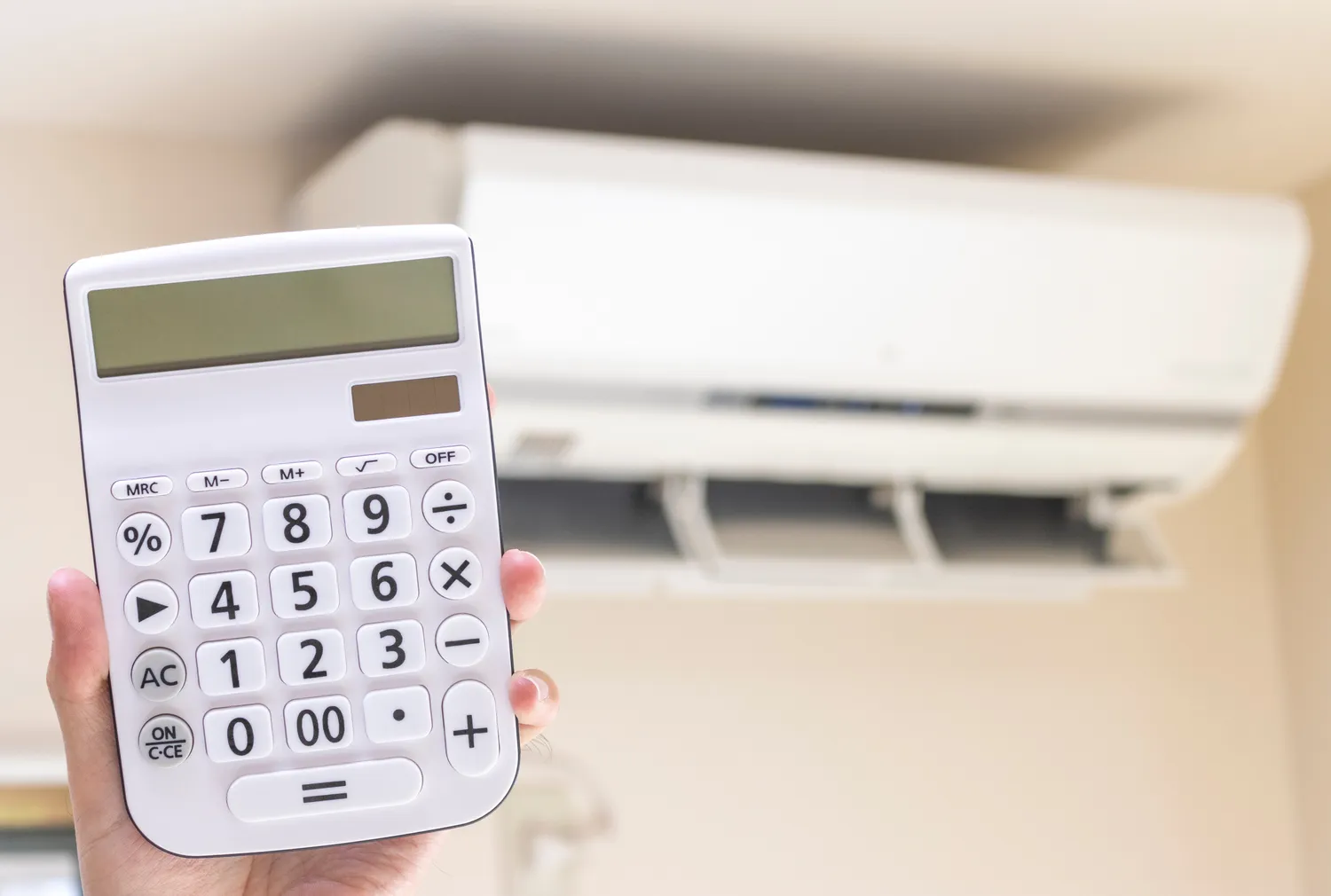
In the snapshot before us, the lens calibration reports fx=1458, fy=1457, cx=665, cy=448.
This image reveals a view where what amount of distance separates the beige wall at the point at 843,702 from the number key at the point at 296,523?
794mm

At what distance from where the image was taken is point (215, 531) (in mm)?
627

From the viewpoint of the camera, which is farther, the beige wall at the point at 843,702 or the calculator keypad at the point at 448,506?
the beige wall at the point at 843,702

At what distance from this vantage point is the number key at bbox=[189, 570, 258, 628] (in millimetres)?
622

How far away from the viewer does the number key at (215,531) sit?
63 centimetres

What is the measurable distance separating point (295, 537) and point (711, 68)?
0.81 m

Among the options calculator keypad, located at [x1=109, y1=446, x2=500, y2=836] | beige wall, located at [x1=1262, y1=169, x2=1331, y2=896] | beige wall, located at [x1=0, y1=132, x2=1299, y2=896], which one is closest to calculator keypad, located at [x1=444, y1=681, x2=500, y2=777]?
calculator keypad, located at [x1=109, y1=446, x2=500, y2=836]

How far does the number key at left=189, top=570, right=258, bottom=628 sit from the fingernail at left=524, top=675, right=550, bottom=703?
0.12 meters

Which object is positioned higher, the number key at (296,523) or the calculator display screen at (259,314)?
the calculator display screen at (259,314)

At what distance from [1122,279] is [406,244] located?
86 centimetres

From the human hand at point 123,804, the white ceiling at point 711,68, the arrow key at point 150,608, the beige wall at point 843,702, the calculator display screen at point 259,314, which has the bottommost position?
the beige wall at point 843,702

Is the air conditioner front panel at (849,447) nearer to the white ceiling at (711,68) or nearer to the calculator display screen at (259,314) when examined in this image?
the white ceiling at (711,68)

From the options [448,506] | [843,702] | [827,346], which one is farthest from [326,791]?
[843,702]

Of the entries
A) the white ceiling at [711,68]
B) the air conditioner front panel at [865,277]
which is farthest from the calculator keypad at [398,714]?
the white ceiling at [711,68]

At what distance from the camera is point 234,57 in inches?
49.0
